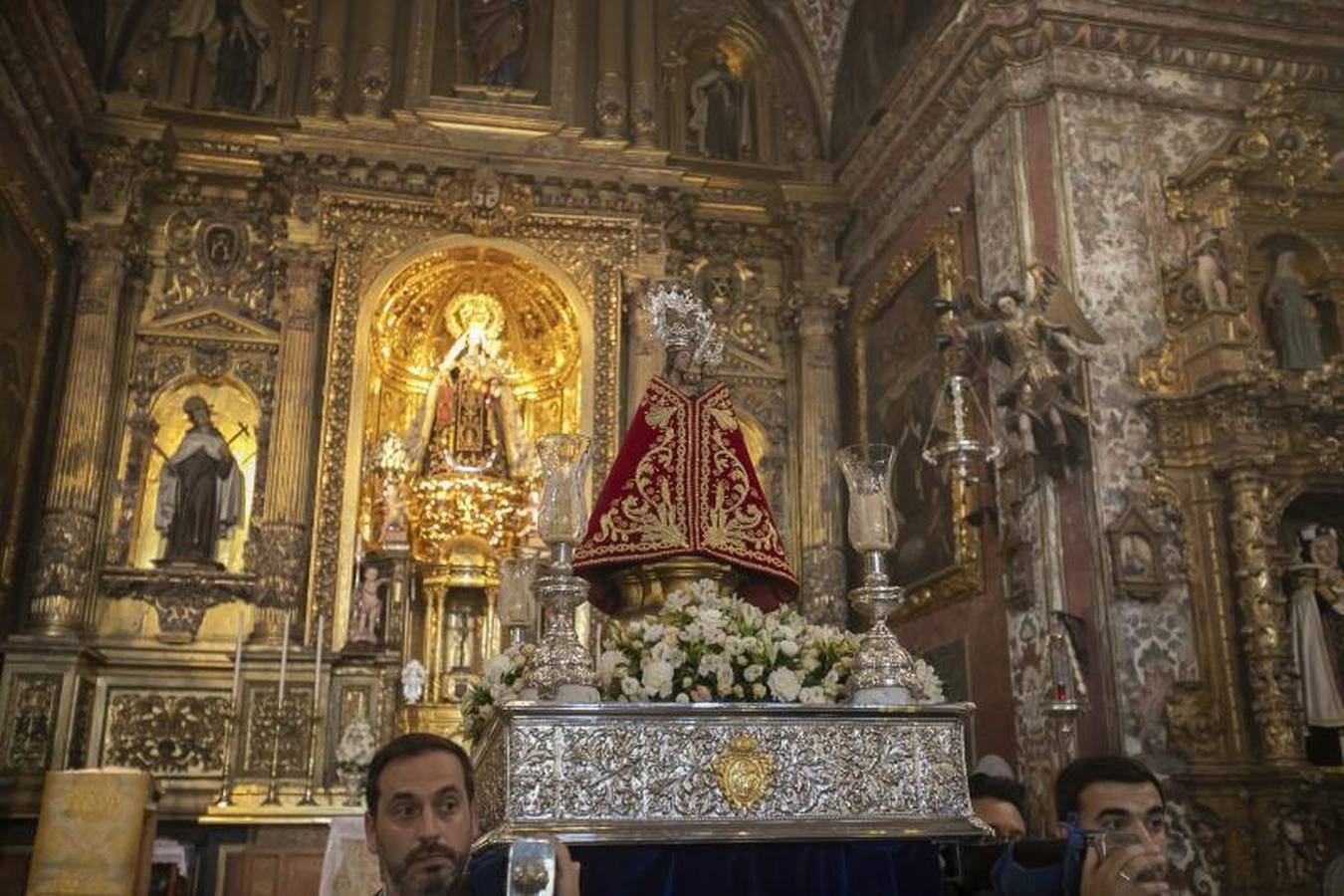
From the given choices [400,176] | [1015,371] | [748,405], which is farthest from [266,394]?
[1015,371]

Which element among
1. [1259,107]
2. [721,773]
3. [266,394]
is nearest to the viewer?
[721,773]

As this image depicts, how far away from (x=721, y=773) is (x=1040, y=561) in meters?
5.15

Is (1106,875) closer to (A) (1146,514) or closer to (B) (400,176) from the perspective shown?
(A) (1146,514)

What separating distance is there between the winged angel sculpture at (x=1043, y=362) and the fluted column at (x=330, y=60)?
24.5ft

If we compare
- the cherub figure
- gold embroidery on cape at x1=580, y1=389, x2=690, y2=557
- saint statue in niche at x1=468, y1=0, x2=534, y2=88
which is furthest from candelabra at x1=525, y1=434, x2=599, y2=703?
saint statue in niche at x1=468, y1=0, x2=534, y2=88

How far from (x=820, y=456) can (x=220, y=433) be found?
6090mm

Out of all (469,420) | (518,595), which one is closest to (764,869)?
(518,595)

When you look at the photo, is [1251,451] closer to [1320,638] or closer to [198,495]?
[1320,638]

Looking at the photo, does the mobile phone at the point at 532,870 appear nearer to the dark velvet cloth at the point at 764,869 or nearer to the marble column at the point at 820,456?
the dark velvet cloth at the point at 764,869

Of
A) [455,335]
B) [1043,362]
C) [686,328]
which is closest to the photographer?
[686,328]

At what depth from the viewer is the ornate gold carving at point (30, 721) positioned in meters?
9.66

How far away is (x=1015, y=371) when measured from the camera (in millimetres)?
8578

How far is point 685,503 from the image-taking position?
17.6ft

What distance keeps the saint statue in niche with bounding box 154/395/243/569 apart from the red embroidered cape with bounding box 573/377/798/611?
720cm
